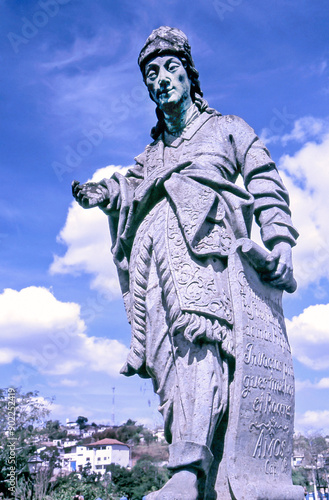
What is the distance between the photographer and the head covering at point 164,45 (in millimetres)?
4867

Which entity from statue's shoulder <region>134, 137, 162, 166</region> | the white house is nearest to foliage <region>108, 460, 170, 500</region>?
the white house

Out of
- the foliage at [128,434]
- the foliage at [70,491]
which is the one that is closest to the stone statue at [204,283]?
the foliage at [70,491]

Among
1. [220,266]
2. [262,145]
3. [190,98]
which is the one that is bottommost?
[220,266]

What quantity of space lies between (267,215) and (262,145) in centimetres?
75

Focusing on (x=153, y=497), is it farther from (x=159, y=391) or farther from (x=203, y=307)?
(x=203, y=307)

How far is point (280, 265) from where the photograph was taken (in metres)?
4.13

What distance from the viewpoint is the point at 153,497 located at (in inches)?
132

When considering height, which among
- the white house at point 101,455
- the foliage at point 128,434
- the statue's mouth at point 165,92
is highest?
the foliage at point 128,434

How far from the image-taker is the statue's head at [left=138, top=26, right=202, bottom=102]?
192 inches

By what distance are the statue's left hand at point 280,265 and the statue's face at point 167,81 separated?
168 cm

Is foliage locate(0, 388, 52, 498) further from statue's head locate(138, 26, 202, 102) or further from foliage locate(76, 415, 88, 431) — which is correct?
foliage locate(76, 415, 88, 431)

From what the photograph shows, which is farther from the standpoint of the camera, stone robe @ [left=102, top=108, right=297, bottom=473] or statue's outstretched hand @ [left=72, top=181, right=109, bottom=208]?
statue's outstretched hand @ [left=72, top=181, right=109, bottom=208]

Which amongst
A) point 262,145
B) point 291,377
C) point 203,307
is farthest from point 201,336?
point 262,145

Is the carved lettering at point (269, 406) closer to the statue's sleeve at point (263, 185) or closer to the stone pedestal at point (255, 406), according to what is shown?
the stone pedestal at point (255, 406)
